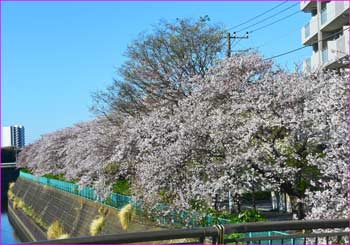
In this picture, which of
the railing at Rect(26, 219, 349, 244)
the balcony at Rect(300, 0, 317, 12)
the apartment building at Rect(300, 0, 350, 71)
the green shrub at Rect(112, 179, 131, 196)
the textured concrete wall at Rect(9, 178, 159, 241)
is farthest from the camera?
the balcony at Rect(300, 0, 317, 12)

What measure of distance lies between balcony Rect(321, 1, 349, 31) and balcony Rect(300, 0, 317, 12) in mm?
2634

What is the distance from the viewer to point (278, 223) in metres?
3.32

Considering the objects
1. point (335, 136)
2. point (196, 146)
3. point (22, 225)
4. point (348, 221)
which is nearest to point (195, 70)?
point (196, 146)

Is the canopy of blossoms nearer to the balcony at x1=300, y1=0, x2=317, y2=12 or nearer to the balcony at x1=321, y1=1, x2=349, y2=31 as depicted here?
the balcony at x1=321, y1=1, x2=349, y2=31

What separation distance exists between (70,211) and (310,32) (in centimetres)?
2014

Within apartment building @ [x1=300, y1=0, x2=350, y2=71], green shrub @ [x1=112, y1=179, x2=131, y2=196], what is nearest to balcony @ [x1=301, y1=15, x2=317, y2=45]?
apartment building @ [x1=300, y1=0, x2=350, y2=71]

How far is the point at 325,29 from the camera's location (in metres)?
30.6

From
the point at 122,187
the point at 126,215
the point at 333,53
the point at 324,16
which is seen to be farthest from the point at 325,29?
the point at 126,215

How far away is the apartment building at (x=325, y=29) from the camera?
26494 millimetres

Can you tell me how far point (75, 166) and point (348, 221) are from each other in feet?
86.2

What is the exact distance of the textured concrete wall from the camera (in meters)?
20.2

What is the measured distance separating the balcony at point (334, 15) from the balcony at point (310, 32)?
1.47 m

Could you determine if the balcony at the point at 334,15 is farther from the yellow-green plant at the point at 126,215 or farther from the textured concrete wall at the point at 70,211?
the textured concrete wall at the point at 70,211

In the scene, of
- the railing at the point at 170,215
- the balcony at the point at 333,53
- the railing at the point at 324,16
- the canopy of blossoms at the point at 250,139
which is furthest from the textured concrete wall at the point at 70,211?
the railing at the point at 324,16
